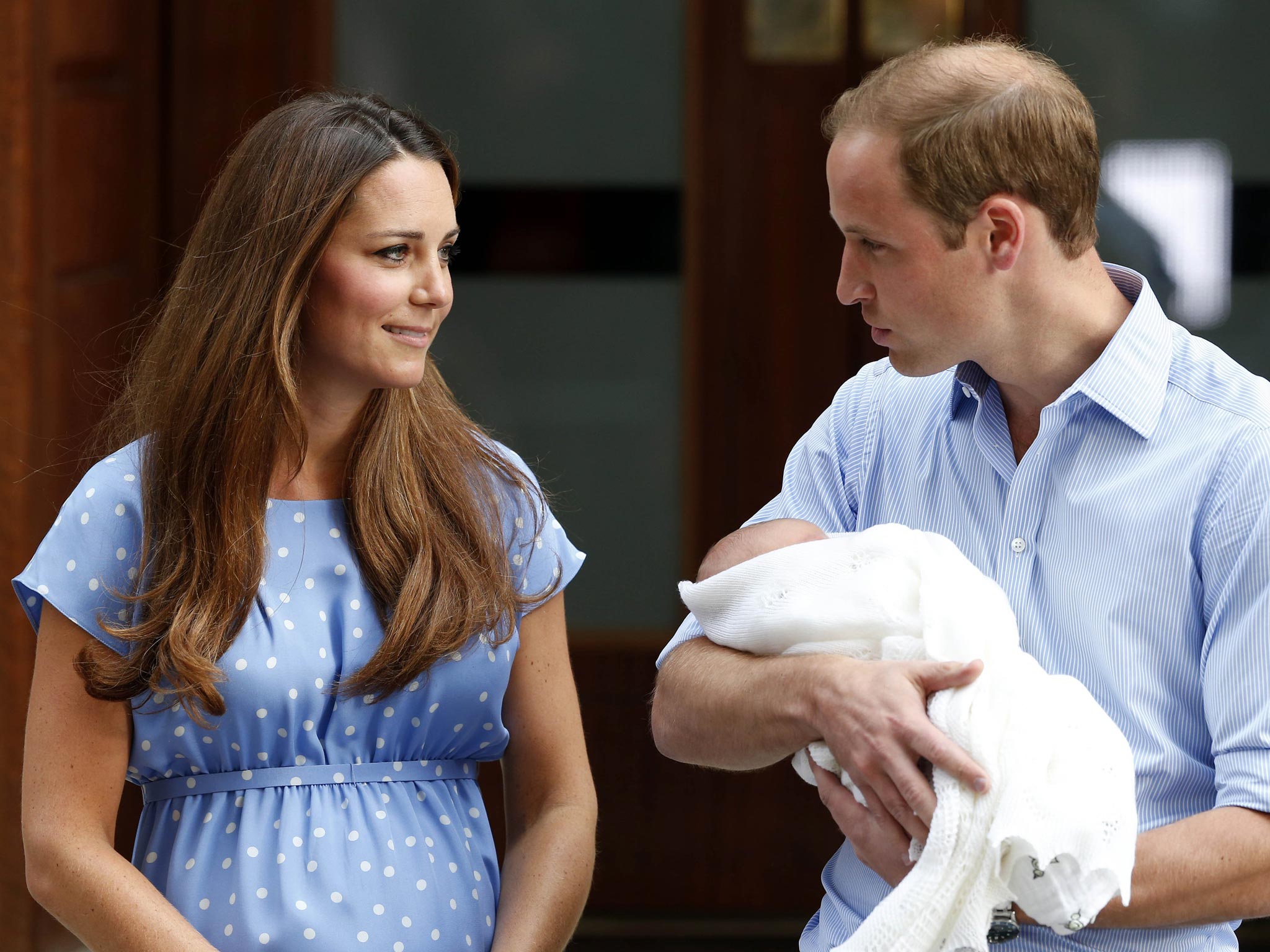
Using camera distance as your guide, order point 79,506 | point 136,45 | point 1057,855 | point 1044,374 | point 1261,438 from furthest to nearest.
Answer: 1. point 136,45
2. point 79,506
3. point 1044,374
4. point 1261,438
5. point 1057,855

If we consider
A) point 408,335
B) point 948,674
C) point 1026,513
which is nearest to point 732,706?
point 948,674

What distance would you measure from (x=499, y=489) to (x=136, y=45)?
7.57 ft

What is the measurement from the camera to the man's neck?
1611 millimetres

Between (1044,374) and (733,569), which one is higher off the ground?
(1044,374)

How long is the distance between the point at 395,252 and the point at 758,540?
0.55m

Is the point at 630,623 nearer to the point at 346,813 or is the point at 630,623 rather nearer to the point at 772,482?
the point at 772,482

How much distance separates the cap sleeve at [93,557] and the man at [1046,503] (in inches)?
25.2

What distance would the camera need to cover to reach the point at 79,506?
1743 millimetres

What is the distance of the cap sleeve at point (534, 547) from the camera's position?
1.91 metres

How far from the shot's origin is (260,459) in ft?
5.91

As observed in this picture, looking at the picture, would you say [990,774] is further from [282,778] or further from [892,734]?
[282,778]

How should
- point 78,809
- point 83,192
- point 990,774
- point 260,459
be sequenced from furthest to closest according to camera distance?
point 83,192 → point 260,459 → point 78,809 → point 990,774

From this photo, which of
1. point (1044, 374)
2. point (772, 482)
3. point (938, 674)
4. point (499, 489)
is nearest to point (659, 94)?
point (772, 482)

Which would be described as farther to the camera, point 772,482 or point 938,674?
point 772,482
